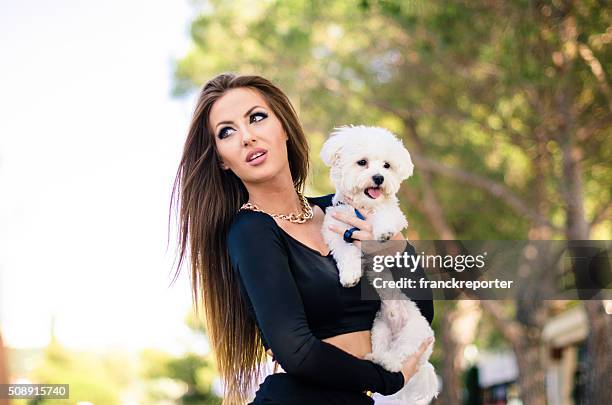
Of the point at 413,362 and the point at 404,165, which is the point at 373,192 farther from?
the point at 413,362

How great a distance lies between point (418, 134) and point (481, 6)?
7749mm

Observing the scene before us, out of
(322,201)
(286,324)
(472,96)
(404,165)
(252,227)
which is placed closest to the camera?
(286,324)

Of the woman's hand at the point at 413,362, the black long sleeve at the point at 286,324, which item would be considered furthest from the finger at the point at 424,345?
the black long sleeve at the point at 286,324

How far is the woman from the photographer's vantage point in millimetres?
2787

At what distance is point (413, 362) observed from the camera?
10.1 ft

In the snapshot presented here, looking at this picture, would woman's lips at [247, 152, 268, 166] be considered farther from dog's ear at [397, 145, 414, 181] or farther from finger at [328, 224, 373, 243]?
dog's ear at [397, 145, 414, 181]

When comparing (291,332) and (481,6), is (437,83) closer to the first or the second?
(481,6)

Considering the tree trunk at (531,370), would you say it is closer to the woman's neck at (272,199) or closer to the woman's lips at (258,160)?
the woman's neck at (272,199)

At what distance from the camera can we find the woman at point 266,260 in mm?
2787

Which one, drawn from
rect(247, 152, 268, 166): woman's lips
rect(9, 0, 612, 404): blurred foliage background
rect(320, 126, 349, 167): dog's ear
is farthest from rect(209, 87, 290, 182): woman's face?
rect(9, 0, 612, 404): blurred foliage background

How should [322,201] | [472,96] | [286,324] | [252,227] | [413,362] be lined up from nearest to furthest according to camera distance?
[286,324] → [252,227] → [413,362] → [322,201] → [472,96]

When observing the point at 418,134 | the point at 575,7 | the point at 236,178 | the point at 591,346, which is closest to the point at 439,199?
the point at 418,134

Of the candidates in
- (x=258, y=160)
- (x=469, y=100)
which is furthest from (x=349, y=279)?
(x=469, y=100)

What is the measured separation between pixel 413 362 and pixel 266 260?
2.11 ft
